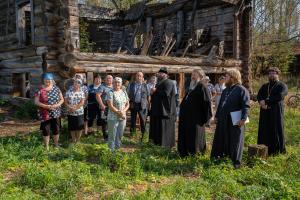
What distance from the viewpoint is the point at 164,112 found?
27.3ft

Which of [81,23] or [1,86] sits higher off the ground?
[81,23]

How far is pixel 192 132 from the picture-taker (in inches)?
291

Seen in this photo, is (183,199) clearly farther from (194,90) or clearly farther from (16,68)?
(16,68)

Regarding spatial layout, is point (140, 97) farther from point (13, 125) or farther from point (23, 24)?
point (23, 24)

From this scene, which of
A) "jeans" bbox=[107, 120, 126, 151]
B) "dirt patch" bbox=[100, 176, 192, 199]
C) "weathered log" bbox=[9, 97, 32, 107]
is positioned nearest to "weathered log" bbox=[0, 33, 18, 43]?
"weathered log" bbox=[9, 97, 32, 107]

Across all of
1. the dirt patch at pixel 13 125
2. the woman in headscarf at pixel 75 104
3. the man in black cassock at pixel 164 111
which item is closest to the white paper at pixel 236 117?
the man in black cassock at pixel 164 111

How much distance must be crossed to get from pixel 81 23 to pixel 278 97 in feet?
37.6

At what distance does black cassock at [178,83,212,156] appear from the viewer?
7.24 metres

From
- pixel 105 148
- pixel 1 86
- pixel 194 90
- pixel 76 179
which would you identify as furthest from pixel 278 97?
pixel 1 86

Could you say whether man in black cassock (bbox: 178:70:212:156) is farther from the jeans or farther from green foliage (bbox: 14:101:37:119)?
green foliage (bbox: 14:101:37:119)

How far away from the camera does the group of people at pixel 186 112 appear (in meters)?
6.80

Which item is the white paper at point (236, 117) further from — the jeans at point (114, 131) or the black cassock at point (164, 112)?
the jeans at point (114, 131)

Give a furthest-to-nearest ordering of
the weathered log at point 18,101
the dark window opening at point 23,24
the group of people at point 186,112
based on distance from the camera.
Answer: the dark window opening at point 23,24 → the weathered log at point 18,101 → the group of people at point 186,112

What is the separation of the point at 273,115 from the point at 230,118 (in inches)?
71.4
